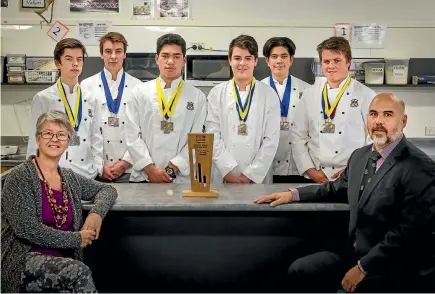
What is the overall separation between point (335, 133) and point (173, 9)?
2438 millimetres

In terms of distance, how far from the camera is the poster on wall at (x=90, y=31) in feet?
16.8

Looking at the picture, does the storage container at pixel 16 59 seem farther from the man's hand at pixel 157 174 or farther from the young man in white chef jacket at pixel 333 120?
the young man in white chef jacket at pixel 333 120

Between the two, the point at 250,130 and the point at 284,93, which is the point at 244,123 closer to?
the point at 250,130

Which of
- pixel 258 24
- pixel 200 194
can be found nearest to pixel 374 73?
pixel 258 24

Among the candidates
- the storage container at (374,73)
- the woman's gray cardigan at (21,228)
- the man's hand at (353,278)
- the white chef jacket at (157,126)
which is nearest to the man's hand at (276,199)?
the man's hand at (353,278)

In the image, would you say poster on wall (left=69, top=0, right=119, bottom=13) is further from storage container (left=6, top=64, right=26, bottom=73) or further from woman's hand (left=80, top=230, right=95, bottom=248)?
woman's hand (left=80, top=230, right=95, bottom=248)

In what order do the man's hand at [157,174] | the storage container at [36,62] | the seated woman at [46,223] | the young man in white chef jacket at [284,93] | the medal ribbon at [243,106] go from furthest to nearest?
the storage container at [36,62]
the young man in white chef jacket at [284,93]
the medal ribbon at [243,106]
the man's hand at [157,174]
the seated woman at [46,223]

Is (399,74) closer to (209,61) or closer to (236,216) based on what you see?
(209,61)

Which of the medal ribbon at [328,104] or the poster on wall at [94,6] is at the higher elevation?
the poster on wall at [94,6]

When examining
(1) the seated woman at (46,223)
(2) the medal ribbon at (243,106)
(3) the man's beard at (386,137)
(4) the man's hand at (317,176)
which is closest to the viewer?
(1) the seated woman at (46,223)

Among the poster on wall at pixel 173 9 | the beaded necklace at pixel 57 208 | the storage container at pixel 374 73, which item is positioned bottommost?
the beaded necklace at pixel 57 208

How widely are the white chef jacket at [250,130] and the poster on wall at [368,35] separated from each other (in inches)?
78.3

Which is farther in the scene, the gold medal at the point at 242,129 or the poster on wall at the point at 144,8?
the poster on wall at the point at 144,8

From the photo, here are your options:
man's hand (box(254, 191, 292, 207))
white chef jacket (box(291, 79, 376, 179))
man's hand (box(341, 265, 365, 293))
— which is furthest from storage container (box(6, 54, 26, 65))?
man's hand (box(341, 265, 365, 293))
